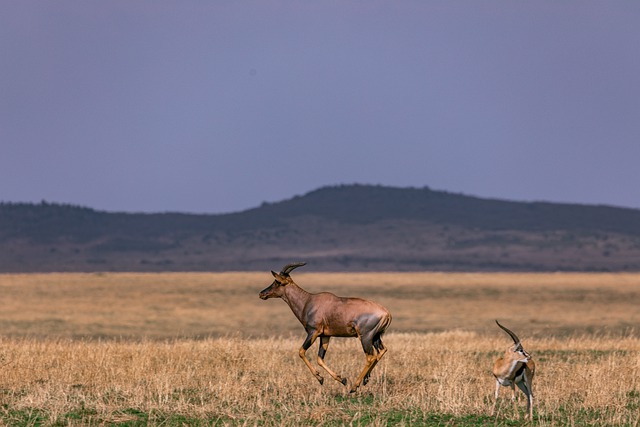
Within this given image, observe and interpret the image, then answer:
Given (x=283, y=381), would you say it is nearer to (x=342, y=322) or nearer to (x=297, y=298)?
(x=297, y=298)

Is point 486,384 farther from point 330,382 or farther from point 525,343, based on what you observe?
point 525,343

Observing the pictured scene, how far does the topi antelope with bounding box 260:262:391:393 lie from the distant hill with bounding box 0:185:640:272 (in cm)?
8755

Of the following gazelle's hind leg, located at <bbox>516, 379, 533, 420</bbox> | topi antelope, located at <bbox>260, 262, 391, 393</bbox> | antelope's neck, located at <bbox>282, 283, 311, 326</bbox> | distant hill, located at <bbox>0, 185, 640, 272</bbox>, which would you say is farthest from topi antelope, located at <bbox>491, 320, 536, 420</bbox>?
distant hill, located at <bbox>0, 185, 640, 272</bbox>

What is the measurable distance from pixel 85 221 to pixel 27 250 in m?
13.8

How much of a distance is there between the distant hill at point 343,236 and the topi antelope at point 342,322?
8755 cm

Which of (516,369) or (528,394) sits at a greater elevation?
(516,369)

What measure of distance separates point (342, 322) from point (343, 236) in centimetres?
11210

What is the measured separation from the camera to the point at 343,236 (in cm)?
12644

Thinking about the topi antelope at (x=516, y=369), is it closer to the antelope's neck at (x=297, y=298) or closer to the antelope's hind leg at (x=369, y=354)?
the antelope's hind leg at (x=369, y=354)

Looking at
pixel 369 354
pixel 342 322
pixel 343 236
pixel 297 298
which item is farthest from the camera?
pixel 343 236

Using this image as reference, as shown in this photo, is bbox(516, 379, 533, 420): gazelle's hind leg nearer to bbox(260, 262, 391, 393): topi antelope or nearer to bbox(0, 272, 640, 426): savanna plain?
bbox(0, 272, 640, 426): savanna plain

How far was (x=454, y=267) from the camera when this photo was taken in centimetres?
10212

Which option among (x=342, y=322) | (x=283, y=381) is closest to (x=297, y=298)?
(x=342, y=322)

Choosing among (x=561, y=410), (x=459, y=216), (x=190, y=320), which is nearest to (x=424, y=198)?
(x=459, y=216)
